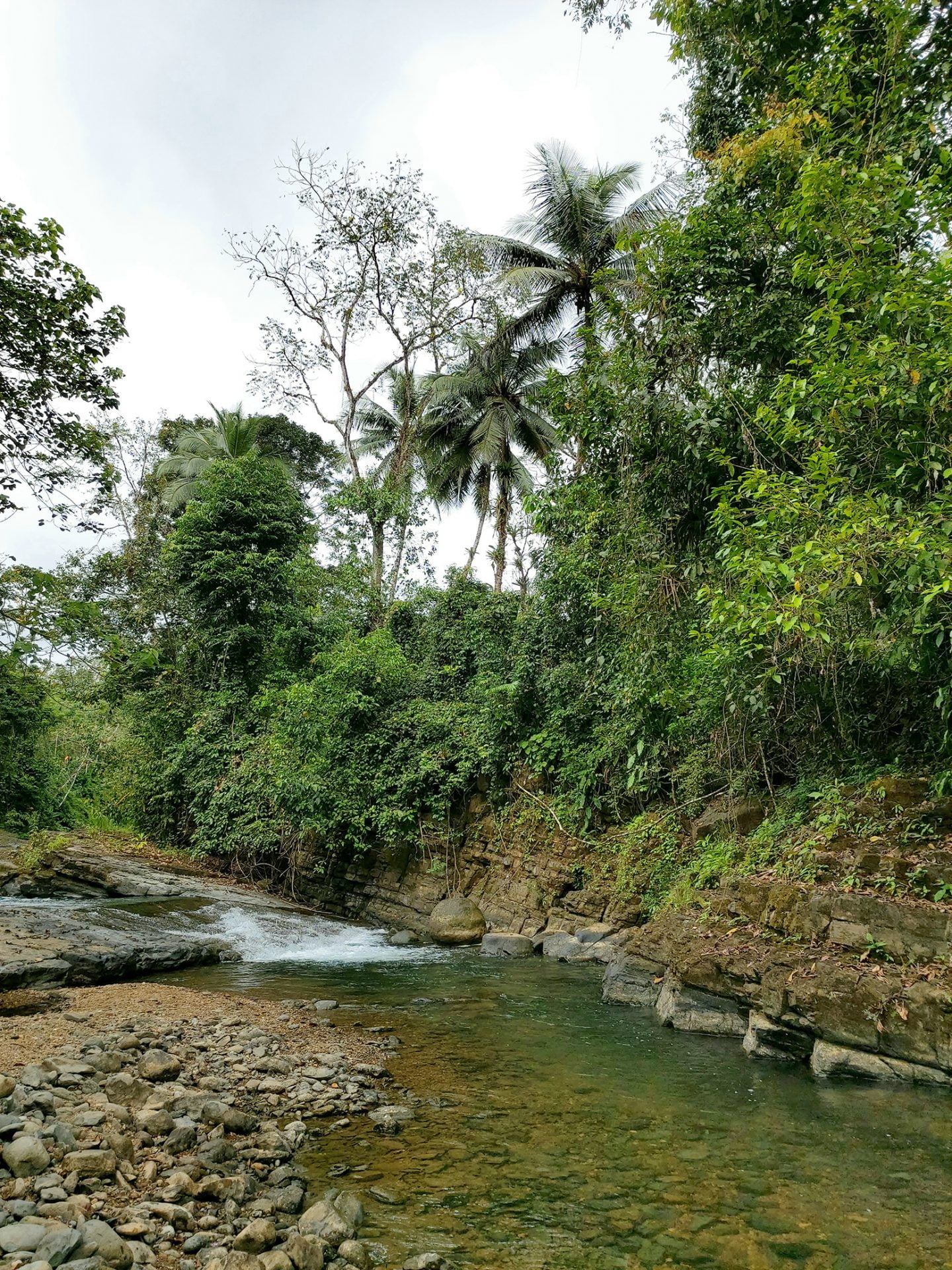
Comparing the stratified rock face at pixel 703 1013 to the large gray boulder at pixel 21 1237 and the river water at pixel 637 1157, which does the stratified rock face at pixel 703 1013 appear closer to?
the river water at pixel 637 1157

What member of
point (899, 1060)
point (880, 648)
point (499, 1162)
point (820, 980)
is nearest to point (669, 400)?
point (880, 648)

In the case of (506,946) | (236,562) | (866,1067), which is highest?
(236,562)

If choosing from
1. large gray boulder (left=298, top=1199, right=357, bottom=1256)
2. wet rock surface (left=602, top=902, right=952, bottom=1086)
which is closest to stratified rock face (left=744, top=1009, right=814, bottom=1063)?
wet rock surface (left=602, top=902, right=952, bottom=1086)

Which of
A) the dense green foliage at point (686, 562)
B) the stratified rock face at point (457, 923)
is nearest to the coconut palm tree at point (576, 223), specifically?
the dense green foliage at point (686, 562)

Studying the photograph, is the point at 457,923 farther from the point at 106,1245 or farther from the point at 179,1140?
the point at 106,1245

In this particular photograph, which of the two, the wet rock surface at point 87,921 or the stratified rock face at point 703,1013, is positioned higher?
the stratified rock face at point 703,1013

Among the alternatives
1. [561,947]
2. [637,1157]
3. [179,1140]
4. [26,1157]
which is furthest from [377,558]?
[26,1157]

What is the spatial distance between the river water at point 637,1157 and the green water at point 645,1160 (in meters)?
0.01

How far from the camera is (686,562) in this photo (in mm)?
9203

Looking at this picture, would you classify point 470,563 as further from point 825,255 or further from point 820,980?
point 820,980

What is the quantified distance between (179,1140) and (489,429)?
2190 centimetres

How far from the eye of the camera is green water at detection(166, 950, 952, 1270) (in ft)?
11.2

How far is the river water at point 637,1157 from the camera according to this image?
343cm

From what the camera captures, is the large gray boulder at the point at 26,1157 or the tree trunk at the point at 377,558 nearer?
the large gray boulder at the point at 26,1157
